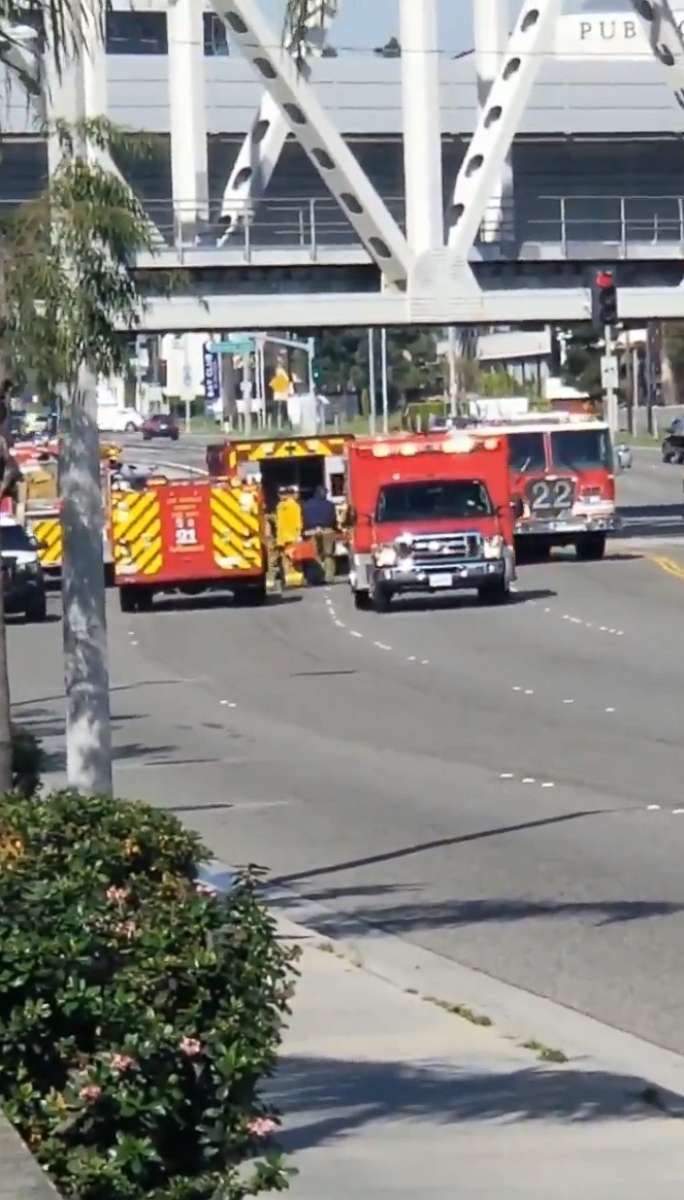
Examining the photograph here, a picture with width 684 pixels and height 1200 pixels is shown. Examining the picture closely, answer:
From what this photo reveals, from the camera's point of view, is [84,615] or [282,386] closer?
[84,615]

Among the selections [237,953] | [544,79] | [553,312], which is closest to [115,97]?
[544,79]

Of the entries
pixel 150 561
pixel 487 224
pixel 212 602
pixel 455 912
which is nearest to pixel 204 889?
pixel 455 912

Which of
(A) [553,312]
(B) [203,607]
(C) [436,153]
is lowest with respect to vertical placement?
(B) [203,607]

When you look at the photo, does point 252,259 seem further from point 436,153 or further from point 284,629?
point 284,629

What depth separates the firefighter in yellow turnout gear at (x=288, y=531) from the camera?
1886 inches

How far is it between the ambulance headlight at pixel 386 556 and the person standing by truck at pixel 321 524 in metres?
8.33

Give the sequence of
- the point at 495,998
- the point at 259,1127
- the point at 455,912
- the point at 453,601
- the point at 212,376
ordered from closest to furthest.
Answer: the point at 259,1127
the point at 495,998
the point at 455,912
the point at 453,601
the point at 212,376

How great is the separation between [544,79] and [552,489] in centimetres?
1726

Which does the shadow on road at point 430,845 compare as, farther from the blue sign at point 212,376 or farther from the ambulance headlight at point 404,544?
the blue sign at point 212,376

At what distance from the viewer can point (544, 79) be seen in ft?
204

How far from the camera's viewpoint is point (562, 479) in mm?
48812

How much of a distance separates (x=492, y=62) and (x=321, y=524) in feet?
38.5

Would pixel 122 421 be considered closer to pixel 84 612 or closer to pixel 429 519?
pixel 429 519

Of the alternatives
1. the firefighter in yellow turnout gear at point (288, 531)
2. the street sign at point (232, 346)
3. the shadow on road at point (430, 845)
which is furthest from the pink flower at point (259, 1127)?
the street sign at point (232, 346)
